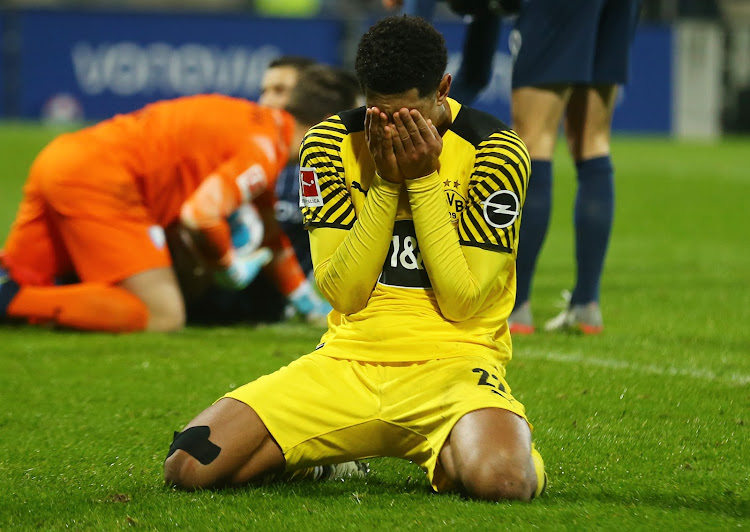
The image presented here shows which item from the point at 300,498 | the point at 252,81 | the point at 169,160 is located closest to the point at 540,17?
the point at 169,160

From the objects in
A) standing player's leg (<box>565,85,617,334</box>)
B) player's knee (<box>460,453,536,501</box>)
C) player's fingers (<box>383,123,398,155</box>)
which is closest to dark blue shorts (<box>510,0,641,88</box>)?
standing player's leg (<box>565,85,617,334</box>)

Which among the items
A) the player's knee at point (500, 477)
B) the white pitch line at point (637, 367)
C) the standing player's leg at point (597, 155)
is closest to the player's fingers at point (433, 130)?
the player's knee at point (500, 477)

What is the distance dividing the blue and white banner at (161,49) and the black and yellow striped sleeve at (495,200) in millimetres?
15219

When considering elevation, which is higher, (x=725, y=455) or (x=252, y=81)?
(x=725, y=455)

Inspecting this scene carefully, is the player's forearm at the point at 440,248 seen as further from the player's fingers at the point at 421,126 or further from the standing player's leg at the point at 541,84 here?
the standing player's leg at the point at 541,84

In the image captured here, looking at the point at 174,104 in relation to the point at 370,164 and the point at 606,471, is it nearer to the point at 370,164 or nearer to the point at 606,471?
A: the point at 370,164

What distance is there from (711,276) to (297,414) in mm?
4489

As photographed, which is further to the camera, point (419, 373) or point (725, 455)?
point (725, 455)

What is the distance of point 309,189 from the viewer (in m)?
2.94

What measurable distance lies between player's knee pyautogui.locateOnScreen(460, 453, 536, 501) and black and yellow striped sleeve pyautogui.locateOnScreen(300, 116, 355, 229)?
0.71 metres

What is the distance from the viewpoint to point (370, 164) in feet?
9.71

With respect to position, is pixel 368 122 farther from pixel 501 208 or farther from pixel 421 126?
pixel 501 208

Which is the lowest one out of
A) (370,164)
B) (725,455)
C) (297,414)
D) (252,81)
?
(252,81)

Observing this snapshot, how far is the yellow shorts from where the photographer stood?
274cm
